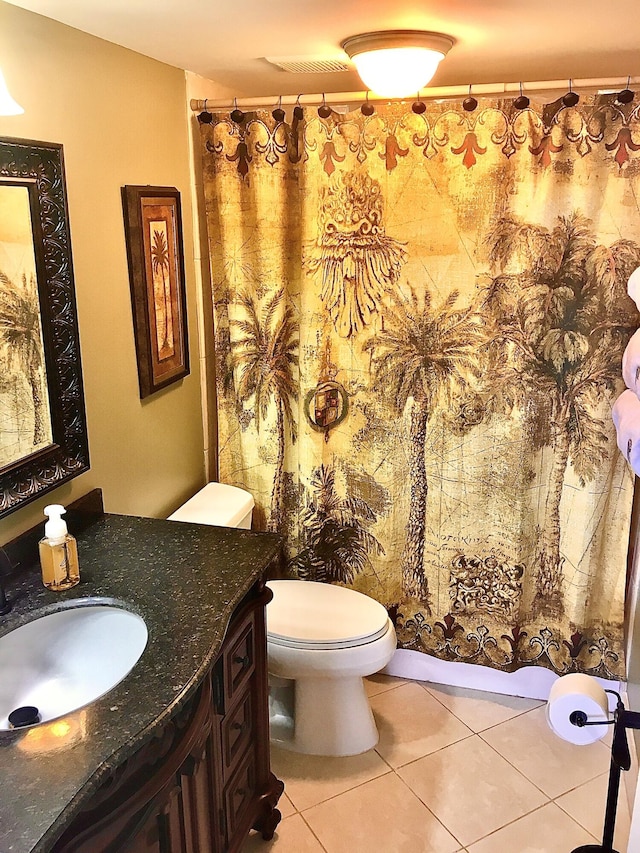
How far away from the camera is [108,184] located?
1.89 m

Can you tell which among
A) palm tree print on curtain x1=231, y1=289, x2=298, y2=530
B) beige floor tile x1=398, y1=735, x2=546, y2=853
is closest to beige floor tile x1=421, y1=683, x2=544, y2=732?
beige floor tile x1=398, y1=735, x2=546, y2=853

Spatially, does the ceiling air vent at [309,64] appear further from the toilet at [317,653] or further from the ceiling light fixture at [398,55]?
the toilet at [317,653]

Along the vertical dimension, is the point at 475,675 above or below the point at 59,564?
below

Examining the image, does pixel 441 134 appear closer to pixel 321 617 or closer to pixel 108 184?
pixel 108 184

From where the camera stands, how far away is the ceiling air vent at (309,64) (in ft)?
6.52

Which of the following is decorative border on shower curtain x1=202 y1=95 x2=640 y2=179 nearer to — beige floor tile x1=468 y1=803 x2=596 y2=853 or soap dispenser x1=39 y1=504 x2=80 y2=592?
soap dispenser x1=39 y1=504 x2=80 y2=592

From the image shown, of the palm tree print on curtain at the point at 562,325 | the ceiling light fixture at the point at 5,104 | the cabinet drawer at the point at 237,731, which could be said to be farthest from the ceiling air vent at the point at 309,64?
the cabinet drawer at the point at 237,731

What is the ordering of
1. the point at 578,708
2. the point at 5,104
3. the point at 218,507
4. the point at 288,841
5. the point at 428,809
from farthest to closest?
the point at 218,507 → the point at 428,809 → the point at 288,841 → the point at 578,708 → the point at 5,104

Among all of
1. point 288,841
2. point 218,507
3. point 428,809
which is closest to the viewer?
point 288,841

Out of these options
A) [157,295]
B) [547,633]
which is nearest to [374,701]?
[547,633]

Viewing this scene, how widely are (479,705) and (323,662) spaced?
754 millimetres

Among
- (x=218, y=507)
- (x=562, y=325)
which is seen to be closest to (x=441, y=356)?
(x=562, y=325)

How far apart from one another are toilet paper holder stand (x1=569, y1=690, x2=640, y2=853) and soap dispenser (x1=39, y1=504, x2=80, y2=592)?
115 cm

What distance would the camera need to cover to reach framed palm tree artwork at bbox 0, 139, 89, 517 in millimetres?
1538
